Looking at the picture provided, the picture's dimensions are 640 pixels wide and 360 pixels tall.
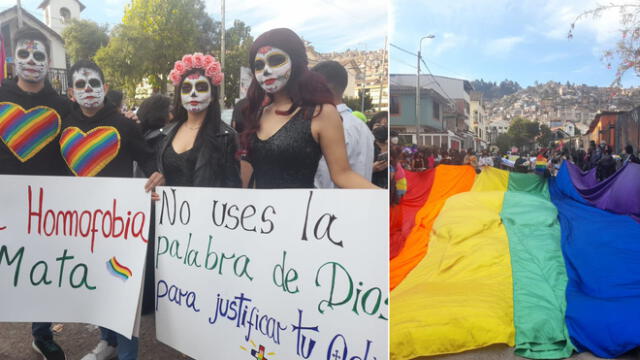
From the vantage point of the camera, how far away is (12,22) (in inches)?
102

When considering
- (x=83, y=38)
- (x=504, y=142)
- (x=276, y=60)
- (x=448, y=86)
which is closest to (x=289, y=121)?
(x=276, y=60)

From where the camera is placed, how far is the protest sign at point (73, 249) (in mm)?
2432

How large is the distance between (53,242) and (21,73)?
850 mm

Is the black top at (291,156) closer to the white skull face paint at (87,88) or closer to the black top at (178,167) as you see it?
the black top at (178,167)

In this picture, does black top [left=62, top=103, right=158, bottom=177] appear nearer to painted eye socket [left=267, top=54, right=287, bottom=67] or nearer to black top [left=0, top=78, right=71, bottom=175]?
black top [left=0, top=78, right=71, bottom=175]

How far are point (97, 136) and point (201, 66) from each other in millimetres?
666

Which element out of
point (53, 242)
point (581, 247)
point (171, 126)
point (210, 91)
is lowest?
point (581, 247)

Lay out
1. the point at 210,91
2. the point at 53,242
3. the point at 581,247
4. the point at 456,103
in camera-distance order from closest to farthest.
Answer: the point at 210,91, the point at 53,242, the point at 581,247, the point at 456,103

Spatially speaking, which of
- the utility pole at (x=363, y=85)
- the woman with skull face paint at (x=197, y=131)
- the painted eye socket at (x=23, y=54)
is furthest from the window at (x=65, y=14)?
the utility pole at (x=363, y=85)

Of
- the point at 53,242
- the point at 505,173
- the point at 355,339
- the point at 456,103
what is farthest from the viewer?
the point at 505,173

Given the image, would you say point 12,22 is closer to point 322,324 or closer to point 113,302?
point 113,302

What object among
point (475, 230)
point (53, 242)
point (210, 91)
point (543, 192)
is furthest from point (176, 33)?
point (543, 192)

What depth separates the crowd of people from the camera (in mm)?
1892

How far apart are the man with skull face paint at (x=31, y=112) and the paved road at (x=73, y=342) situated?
Answer: 761 millimetres
